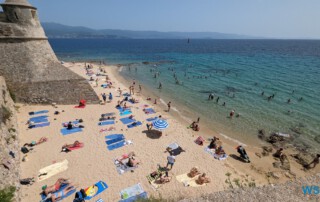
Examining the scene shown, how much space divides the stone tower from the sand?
2.49 meters

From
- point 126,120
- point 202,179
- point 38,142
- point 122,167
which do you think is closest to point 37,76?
point 38,142

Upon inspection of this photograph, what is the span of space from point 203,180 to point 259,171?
16.9ft

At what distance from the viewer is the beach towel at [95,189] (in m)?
10.3

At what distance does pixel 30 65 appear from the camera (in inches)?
786

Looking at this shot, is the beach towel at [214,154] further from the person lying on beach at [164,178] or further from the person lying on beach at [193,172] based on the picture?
the person lying on beach at [164,178]

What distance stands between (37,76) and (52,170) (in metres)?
13.1

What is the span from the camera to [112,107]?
22.5 m

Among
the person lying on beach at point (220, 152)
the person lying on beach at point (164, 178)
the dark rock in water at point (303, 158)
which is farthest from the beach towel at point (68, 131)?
the dark rock in water at point (303, 158)

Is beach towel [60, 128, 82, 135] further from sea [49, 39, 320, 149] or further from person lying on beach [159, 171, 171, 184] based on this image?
sea [49, 39, 320, 149]

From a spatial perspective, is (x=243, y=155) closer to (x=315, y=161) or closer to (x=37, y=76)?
(x=315, y=161)

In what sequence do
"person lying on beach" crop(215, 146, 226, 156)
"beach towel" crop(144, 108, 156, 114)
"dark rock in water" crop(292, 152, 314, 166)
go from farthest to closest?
1. "beach towel" crop(144, 108, 156, 114)
2. "person lying on beach" crop(215, 146, 226, 156)
3. "dark rock in water" crop(292, 152, 314, 166)

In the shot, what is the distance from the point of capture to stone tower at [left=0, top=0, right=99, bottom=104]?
18.7m

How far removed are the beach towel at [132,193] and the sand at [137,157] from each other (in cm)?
33

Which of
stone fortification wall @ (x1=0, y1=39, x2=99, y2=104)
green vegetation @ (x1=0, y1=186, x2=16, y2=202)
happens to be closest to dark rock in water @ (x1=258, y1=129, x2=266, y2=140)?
green vegetation @ (x1=0, y1=186, x2=16, y2=202)
